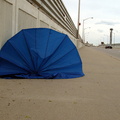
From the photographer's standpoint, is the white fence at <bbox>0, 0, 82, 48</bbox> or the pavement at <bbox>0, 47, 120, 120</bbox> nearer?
the pavement at <bbox>0, 47, 120, 120</bbox>

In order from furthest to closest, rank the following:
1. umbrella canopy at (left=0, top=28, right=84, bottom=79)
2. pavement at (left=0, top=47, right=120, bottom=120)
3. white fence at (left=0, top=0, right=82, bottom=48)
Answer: white fence at (left=0, top=0, right=82, bottom=48)
umbrella canopy at (left=0, top=28, right=84, bottom=79)
pavement at (left=0, top=47, right=120, bottom=120)

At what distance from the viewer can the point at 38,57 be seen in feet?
20.5

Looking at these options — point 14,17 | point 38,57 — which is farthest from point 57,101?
point 14,17

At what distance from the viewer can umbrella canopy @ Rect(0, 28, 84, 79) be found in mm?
6199

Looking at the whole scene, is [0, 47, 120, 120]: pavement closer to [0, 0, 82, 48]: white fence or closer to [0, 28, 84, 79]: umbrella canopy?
[0, 28, 84, 79]: umbrella canopy

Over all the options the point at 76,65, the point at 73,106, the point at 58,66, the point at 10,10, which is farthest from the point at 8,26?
the point at 73,106

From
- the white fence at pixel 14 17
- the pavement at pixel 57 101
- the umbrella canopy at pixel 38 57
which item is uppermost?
the white fence at pixel 14 17

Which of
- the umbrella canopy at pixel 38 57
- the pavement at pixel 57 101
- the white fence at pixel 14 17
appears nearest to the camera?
the pavement at pixel 57 101

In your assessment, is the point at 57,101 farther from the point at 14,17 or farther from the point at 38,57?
the point at 14,17

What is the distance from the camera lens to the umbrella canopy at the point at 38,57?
6.20m

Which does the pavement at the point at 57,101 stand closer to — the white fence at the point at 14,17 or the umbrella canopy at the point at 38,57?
the umbrella canopy at the point at 38,57

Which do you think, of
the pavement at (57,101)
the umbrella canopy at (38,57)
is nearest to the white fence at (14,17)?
the umbrella canopy at (38,57)

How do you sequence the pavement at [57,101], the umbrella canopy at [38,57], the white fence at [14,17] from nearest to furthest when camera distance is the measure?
1. the pavement at [57,101]
2. the umbrella canopy at [38,57]
3. the white fence at [14,17]

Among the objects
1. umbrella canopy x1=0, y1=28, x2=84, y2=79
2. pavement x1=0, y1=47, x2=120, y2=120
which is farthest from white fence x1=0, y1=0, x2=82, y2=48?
pavement x1=0, y1=47, x2=120, y2=120
